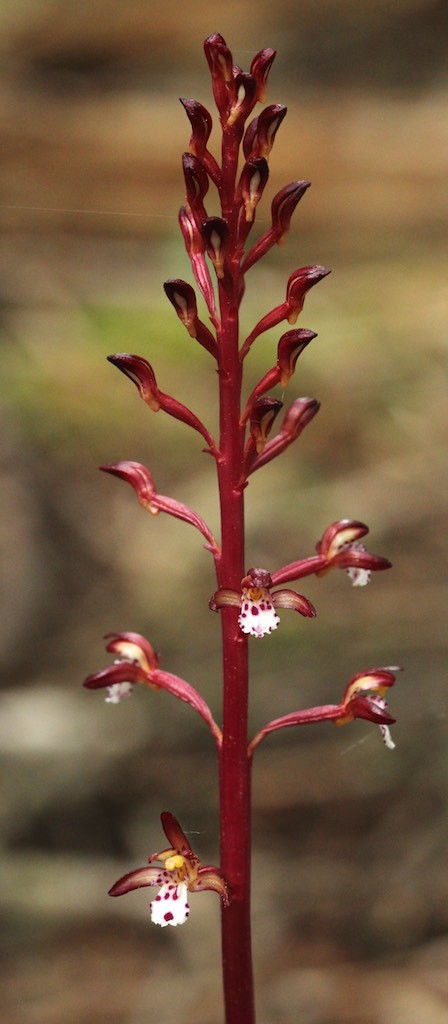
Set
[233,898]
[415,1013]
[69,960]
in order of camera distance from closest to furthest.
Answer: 1. [233,898]
2. [415,1013]
3. [69,960]

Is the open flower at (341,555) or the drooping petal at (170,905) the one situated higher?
the open flower at (341,555)

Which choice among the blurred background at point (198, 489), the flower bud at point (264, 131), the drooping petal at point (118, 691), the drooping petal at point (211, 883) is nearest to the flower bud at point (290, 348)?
the flower bud at point (264, 131)

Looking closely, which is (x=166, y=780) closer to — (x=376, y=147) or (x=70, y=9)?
(x=376, y=147)

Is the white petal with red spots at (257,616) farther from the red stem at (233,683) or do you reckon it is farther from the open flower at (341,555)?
the open flower at (341,555)

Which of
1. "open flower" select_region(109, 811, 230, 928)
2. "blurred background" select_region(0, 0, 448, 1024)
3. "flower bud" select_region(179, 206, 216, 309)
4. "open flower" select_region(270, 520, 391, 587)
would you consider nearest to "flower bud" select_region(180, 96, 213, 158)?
"flower bud" select_region(179, 206, 216, 309)

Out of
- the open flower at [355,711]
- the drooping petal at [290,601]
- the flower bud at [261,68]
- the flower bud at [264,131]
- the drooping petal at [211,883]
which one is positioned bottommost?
the drooping petal at [211,883]

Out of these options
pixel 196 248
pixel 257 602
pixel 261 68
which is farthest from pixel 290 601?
pixel 261 68

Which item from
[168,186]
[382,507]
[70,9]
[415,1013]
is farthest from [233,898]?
[70,9]
